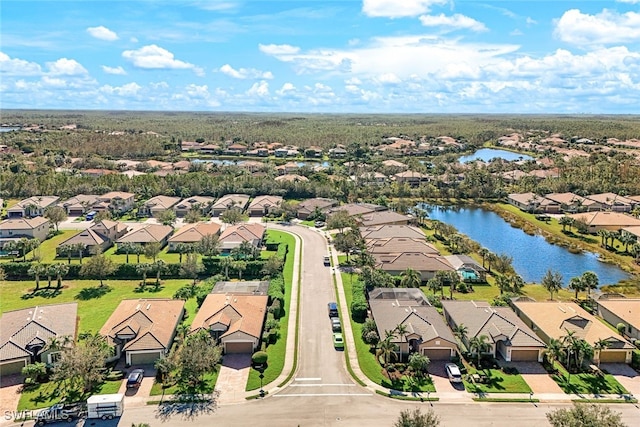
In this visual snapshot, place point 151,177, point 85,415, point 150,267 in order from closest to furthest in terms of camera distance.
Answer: point 85,415
point 150,267
point 151,177

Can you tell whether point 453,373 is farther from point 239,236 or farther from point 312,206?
point 312,206

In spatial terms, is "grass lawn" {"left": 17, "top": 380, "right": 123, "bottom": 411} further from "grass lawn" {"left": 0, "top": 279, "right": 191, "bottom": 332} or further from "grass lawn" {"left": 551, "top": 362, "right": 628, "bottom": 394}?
"grass lawn" {"left": 551, "top": 362, "right": 628, "bottom": 394}

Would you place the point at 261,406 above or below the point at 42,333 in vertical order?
below

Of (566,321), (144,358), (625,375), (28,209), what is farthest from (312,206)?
(625,375)

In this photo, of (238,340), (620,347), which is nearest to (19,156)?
(238,340)

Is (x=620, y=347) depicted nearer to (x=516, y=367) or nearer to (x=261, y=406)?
(x=516, y=367)

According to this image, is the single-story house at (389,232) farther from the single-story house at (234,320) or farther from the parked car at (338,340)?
the parked car at (338,340)

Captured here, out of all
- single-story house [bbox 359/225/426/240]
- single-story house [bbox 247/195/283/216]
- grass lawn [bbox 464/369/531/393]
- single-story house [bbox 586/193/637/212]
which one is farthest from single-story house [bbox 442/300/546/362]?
single-story house [bbox 586/193/637/212]
